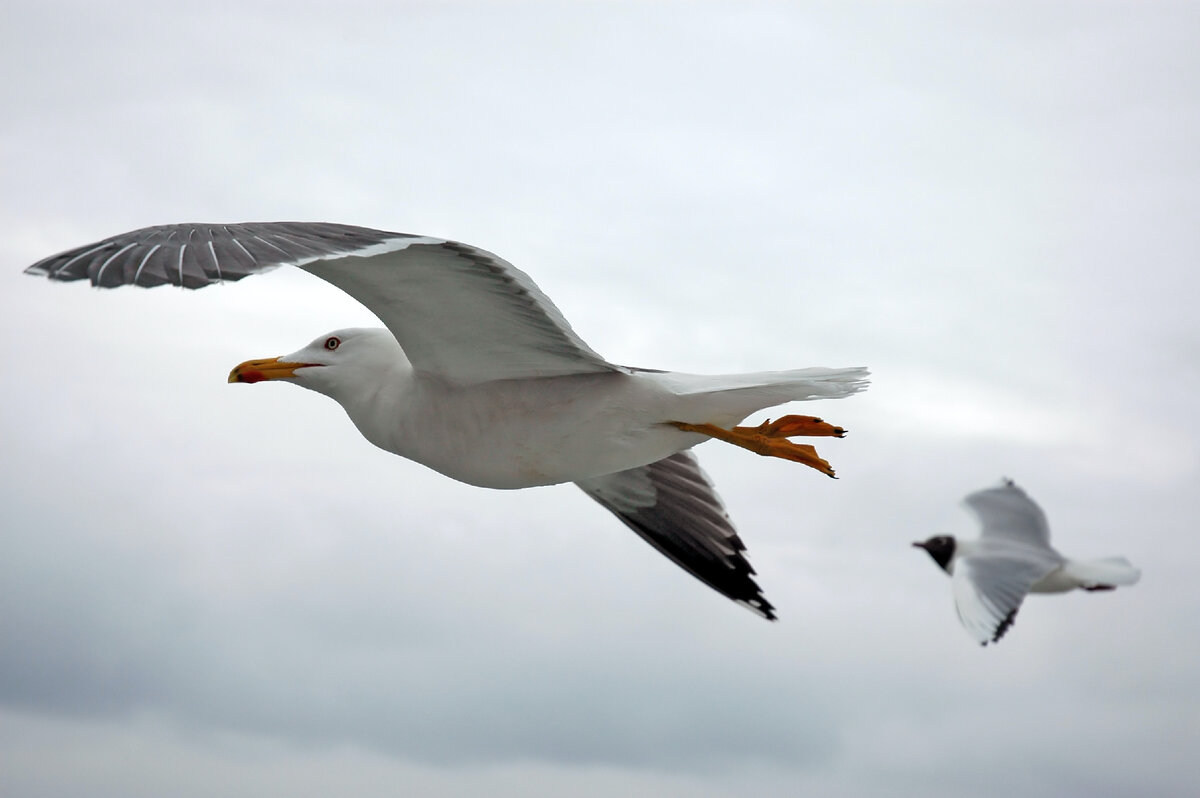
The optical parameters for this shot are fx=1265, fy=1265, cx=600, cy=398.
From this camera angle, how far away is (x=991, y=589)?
Answer: 12820 millimetres

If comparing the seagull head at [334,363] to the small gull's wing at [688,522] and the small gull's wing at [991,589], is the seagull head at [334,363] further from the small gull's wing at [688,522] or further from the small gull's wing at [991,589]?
the small gull's wing at [991,589]

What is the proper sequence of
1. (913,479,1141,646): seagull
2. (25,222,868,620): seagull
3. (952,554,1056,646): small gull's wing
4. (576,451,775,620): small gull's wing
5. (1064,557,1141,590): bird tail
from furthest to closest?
1. (1064,557,1141,590): bird tail
2. (913,479,1141,646): seagull
3. (952,554,1056,646): small gull's wing
4. (576,451,775,620): small gull's wing
5. (25,222,868,620): seagull

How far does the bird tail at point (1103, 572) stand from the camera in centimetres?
1530

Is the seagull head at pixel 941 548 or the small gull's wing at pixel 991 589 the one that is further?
the seagull head at pixel 941 548

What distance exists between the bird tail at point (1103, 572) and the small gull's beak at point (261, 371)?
12.3 m

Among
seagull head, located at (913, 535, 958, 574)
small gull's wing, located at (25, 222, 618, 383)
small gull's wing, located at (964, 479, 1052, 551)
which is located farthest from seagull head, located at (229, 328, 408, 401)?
seagull head, located at (913, 535, 958, 574)

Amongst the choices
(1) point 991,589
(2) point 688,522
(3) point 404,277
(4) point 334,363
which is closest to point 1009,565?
(1) point 991,589

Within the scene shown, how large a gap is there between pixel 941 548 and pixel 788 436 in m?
12.8

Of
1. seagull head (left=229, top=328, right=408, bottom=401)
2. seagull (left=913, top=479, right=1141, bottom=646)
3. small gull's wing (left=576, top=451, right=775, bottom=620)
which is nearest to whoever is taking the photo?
seagull head (left=229, top=328, right=408, bottom=401)

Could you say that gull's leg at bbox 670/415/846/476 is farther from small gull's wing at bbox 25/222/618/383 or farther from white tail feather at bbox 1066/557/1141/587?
white tail feather at bbox 1066/557/1141/587

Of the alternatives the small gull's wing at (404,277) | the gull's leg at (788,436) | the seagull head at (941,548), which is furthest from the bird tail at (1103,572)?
the small gull's wing at (404,277)

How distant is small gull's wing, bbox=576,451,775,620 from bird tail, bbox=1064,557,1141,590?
9.95 m

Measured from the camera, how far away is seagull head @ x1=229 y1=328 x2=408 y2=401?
502 centimetres

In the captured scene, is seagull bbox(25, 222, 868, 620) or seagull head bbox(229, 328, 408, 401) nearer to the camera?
seagull bbox(25, 222, 868, 620)
